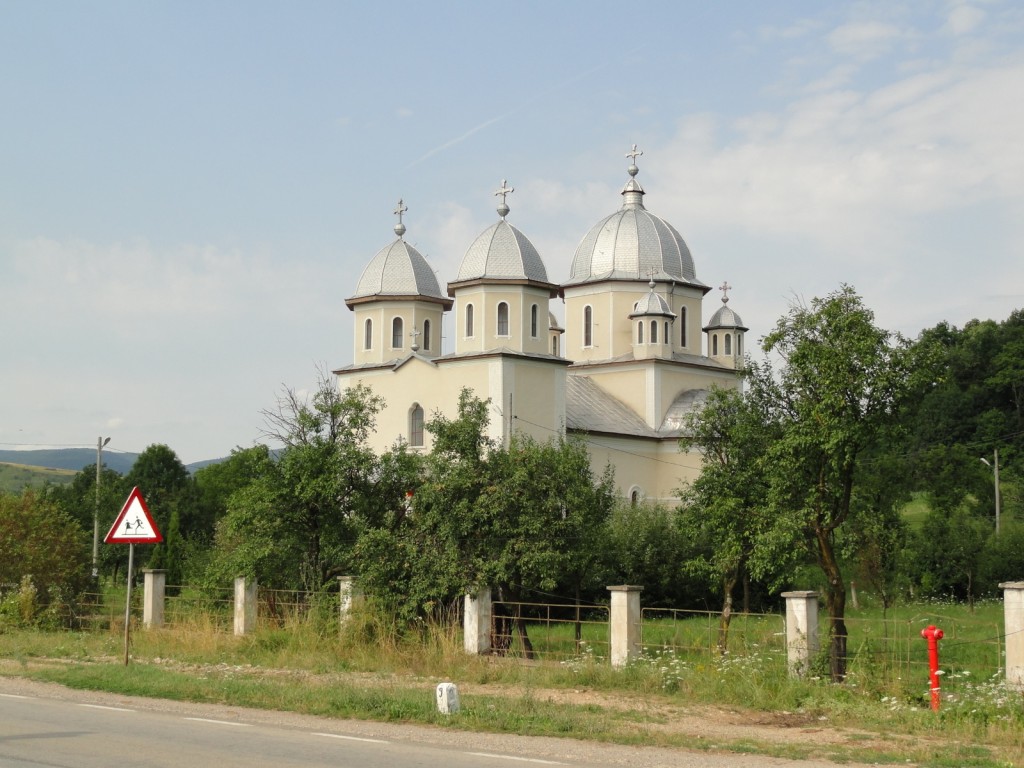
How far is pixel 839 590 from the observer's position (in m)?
18.6

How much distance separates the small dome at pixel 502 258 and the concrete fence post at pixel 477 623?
21707 mm

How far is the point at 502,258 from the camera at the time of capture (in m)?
40.1

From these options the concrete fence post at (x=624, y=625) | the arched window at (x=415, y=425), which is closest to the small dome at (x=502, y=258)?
the arched window at (x=415, y=425)

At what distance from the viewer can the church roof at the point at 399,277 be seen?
45188mm

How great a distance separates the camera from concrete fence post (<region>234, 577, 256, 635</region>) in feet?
67.8

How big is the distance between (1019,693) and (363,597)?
10.1m

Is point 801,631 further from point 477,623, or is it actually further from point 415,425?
point 415,425

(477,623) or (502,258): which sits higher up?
(502,258)

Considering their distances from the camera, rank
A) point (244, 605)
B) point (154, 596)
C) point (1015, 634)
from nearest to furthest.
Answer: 1. point (1015, 634)
2. point (244, 605)
3. point (154, 596)

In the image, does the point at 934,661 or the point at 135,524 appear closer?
the point at 934,661

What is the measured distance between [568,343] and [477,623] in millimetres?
32258

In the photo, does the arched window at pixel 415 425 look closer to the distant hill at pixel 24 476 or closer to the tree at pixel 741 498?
the tree at pixel 741 498

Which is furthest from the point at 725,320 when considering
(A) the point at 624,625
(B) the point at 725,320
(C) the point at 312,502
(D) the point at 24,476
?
(D) the point at 24,476

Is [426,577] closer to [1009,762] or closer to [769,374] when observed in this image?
[769,374]
